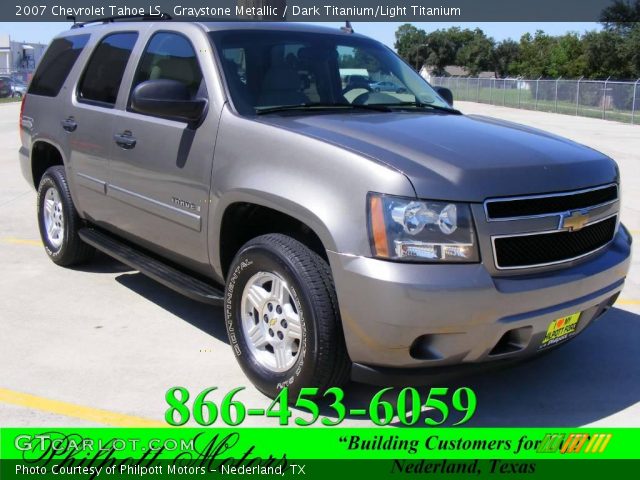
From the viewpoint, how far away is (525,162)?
357 cm

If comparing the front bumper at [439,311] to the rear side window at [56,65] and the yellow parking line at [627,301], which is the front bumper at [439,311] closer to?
the yellow parking line at [627,301]

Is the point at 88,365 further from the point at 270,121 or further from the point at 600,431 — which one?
the point at 600,431

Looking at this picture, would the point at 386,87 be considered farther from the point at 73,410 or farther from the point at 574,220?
the point at 73,410

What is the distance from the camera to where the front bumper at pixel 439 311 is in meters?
3.20

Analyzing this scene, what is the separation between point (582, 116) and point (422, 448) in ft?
96.2

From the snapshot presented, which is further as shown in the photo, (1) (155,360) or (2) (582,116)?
(2) (582,116)

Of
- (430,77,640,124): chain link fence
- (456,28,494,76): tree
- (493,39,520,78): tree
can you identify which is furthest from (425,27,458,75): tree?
(430,77,640,124): chain link fence

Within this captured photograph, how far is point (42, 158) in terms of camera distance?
6.68 meters

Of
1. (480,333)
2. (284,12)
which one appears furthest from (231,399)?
(284,12)

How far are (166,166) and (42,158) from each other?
2698mm

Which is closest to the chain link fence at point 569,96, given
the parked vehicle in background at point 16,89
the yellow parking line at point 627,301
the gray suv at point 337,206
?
the yellow parking line at point 627,301

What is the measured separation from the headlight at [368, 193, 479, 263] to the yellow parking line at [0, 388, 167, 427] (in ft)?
4.76

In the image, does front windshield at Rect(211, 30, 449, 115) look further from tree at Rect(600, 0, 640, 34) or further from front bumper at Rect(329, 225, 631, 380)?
tree at Rect(600, 0, 640, 34)

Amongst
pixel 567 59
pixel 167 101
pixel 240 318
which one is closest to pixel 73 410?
pixel 240 318
